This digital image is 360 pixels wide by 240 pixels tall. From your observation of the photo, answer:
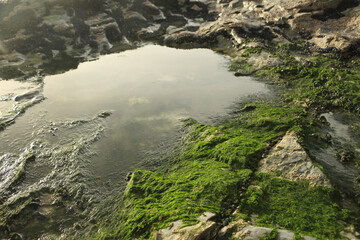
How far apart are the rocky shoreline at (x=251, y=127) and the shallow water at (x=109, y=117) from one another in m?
1.34

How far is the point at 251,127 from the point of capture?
11625mm

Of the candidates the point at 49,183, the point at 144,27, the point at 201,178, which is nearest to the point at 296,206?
the point at 201,178

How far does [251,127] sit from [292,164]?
3.61 meters

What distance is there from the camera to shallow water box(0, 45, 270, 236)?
10.2 m

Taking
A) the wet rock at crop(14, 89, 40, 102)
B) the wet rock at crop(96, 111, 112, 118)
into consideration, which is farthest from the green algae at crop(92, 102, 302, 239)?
the wet rock at crop(14, 89, 40, 102)

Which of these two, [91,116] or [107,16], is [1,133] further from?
[107,16]

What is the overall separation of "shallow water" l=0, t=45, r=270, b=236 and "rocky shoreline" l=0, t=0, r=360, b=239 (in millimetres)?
1341

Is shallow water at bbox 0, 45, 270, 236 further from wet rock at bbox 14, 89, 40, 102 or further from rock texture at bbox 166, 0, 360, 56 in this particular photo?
rock texture at bbox 166, 0, 360, 56

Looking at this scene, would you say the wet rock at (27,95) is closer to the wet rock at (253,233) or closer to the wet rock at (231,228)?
the wet rock at (231,228)

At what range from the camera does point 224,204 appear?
707 centimetres

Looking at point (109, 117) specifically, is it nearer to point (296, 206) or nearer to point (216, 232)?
point (216, 232)

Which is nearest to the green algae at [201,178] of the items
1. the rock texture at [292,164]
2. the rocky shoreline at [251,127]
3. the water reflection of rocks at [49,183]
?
the rocky shoreline at [251,127]

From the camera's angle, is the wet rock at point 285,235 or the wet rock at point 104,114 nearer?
the wet rock at point 285,235

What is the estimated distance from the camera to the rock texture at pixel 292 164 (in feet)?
25.2
